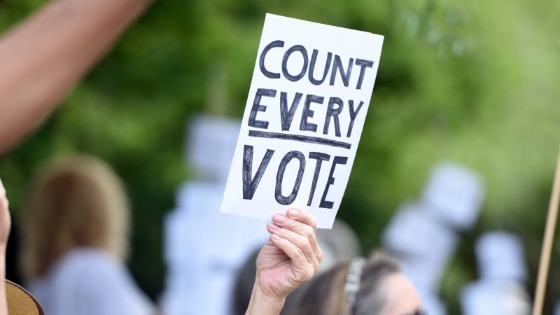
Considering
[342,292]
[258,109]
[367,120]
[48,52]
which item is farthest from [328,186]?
[367,120]

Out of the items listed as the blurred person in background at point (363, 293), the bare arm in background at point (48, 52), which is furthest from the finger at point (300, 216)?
the bare arm in background at point (48, 52)

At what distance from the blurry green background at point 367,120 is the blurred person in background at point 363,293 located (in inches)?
88.7

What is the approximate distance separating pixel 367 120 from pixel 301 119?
3.08 meters

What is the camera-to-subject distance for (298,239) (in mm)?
1750

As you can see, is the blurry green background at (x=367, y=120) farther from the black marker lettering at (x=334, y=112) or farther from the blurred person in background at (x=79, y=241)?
the black marker lettering at (x=334, y=112)

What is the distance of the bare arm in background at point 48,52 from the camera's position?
2.21m

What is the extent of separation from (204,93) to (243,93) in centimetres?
18

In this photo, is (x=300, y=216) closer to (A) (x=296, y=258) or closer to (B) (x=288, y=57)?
(A) (x=296, y=258)

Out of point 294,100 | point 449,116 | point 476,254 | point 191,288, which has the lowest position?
point 191,288

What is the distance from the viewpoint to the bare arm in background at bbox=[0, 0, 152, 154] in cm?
221

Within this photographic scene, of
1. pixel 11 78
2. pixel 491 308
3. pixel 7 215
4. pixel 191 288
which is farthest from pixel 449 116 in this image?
pixel 7 215

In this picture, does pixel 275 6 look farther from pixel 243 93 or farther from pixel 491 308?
pixel 491 308

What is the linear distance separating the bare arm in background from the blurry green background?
2.18 metres

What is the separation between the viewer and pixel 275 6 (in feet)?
14.6
